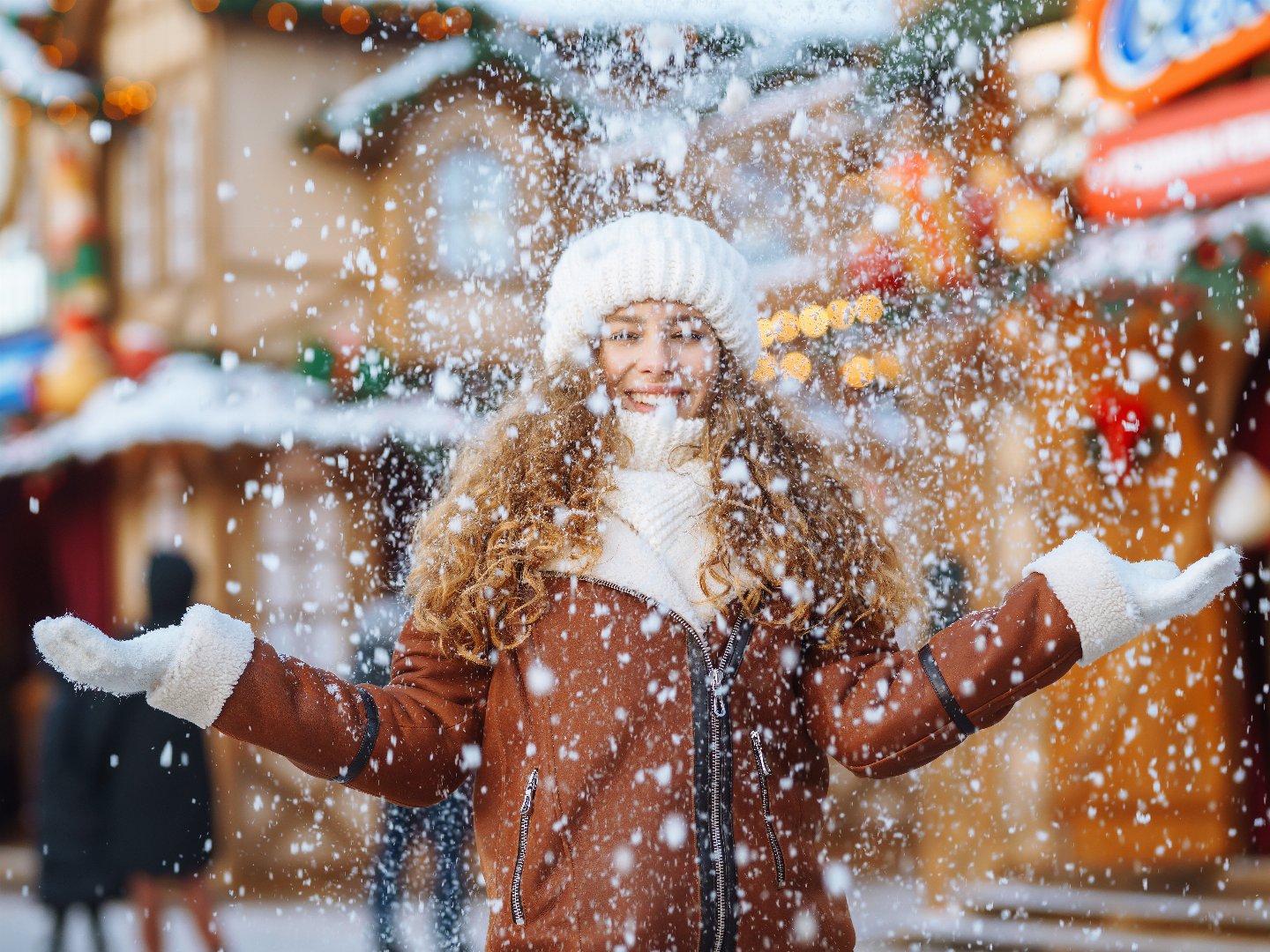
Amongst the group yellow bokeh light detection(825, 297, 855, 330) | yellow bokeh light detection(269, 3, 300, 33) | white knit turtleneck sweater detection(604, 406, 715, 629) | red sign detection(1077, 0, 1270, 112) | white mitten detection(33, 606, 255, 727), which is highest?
yellow bokeh light detection(269, 3, 300, 33)

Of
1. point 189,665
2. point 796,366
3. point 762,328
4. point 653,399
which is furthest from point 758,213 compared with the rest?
point 189,665

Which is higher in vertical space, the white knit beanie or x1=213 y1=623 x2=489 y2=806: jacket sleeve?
the white knit beanie

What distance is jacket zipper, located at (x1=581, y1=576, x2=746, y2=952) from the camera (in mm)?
2076

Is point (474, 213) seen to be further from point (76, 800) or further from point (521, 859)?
point (521, 859)

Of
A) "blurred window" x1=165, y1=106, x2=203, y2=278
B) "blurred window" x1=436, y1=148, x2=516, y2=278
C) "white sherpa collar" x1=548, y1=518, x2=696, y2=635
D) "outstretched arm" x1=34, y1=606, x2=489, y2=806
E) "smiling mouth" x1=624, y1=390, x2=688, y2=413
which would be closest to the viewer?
"outstretched arm" x1=34, y1=606, x2=489, y2=806

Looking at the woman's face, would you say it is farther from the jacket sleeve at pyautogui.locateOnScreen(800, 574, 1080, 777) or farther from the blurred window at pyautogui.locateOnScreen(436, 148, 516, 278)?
the blurred window at pyautogui.locateOnScreen(436, 148, 516, 278)

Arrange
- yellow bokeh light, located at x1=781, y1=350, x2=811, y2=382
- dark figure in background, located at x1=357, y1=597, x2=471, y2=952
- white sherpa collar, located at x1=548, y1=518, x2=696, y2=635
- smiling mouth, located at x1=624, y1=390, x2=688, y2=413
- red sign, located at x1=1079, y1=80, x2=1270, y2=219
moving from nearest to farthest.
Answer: white sherpa collar, located at x1=548, y1=518, x2=696, y2=635 → smiling mouth, located at x1=624, y1=390, x2=688, y2=413 → dark figure in background, located at x1=357, y1=597, x2=471, y2=952 → red sign, located at x1=1079, y1=80, x2=1270, y2=219 → yellow bokeh light, located at x1=781, y1=350, x2=811, y2=382

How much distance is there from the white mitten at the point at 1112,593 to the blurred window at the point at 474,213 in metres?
7.86

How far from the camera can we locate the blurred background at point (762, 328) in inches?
257

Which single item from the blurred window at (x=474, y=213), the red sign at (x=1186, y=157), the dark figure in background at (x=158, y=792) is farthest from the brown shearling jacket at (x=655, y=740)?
the blurred window at (x=474, y=213)

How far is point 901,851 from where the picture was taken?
8789mm

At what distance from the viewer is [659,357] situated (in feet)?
8.08

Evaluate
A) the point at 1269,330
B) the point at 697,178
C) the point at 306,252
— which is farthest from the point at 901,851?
the point at 306,252

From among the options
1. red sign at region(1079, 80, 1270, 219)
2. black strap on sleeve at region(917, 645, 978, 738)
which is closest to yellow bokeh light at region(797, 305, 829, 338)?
red sign at region(1079, 80, 1270, 219)
